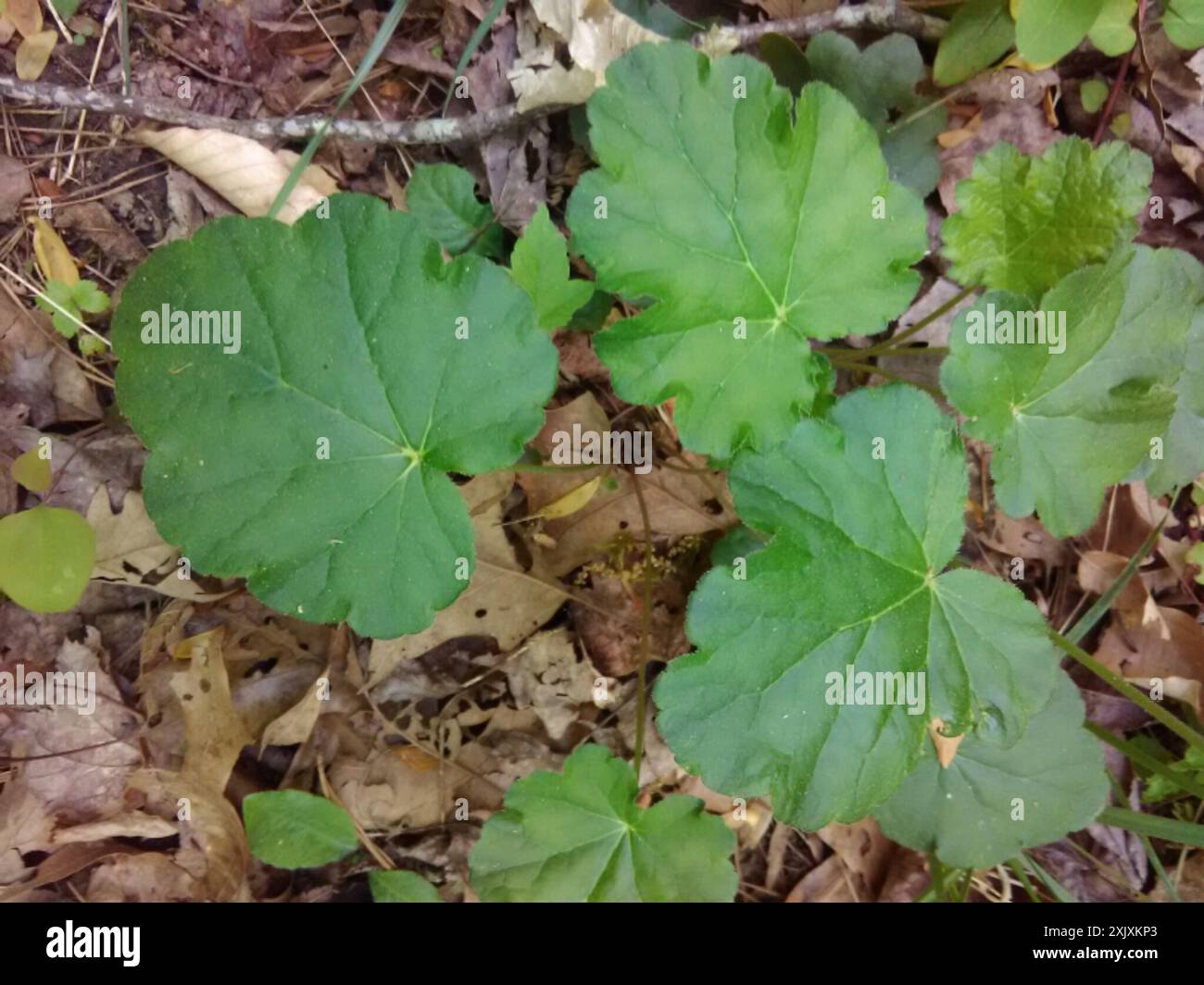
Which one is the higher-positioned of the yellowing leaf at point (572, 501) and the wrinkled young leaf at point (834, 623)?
the yellowing leaf at point (572, 501)

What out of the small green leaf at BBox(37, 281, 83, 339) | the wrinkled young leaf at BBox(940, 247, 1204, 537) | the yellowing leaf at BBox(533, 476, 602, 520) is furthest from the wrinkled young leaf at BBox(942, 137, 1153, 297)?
the small green leaf at BBox(37, 281, 83, 339)

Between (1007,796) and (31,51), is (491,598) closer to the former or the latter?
(1007,796)

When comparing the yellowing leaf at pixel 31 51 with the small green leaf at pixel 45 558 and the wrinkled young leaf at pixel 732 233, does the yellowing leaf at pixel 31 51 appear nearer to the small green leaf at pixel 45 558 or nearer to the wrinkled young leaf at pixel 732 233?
the small green leaf at pixel 45 558

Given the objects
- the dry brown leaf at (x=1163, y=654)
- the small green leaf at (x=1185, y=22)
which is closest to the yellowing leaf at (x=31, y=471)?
the dry brown leaf at (x=1163, y=654)

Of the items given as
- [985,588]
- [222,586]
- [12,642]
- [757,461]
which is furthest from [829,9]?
[12,642]

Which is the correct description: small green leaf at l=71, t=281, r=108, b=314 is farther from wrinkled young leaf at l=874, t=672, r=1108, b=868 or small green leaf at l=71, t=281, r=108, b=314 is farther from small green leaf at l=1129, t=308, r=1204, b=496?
small green leaf at l=1129, t=308, r=1204, b=496

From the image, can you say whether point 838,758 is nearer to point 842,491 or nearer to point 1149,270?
point 842,491
